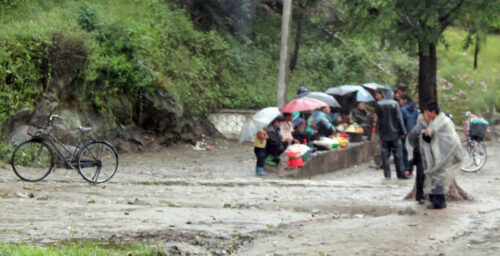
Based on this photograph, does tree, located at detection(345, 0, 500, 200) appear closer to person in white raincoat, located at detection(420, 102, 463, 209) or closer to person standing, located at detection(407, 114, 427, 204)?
person standing, located at detection(407, 114, 427, 204)

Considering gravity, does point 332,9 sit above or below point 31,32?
above

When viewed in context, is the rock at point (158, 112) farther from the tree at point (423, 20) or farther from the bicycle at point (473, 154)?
the bicycle at point (473, 154)

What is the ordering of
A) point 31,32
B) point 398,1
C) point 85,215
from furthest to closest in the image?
point 31,32
point 398,1
point 85,215

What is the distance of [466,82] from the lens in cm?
3198

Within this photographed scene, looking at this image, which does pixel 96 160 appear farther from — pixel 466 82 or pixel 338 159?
pixel 466 82

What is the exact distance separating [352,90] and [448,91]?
1087 cm

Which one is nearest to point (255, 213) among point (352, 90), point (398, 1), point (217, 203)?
point (217, 203)

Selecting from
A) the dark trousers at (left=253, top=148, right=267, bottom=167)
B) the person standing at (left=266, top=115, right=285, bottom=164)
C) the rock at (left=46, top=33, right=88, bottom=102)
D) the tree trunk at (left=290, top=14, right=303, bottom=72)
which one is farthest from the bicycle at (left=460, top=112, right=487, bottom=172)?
the tree trunk at (left=290, top=14, right=303, bottom=72)

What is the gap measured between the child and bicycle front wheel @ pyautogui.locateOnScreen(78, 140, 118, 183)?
10.4 ft

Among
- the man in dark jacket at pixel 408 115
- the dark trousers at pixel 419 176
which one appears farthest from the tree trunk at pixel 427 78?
the dark trousers at pixel 419 176

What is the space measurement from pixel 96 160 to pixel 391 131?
6.25m

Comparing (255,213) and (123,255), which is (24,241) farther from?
(255,213)

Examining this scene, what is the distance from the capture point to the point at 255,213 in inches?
410

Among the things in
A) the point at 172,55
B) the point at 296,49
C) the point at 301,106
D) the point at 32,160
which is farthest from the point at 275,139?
the point at 296,49
